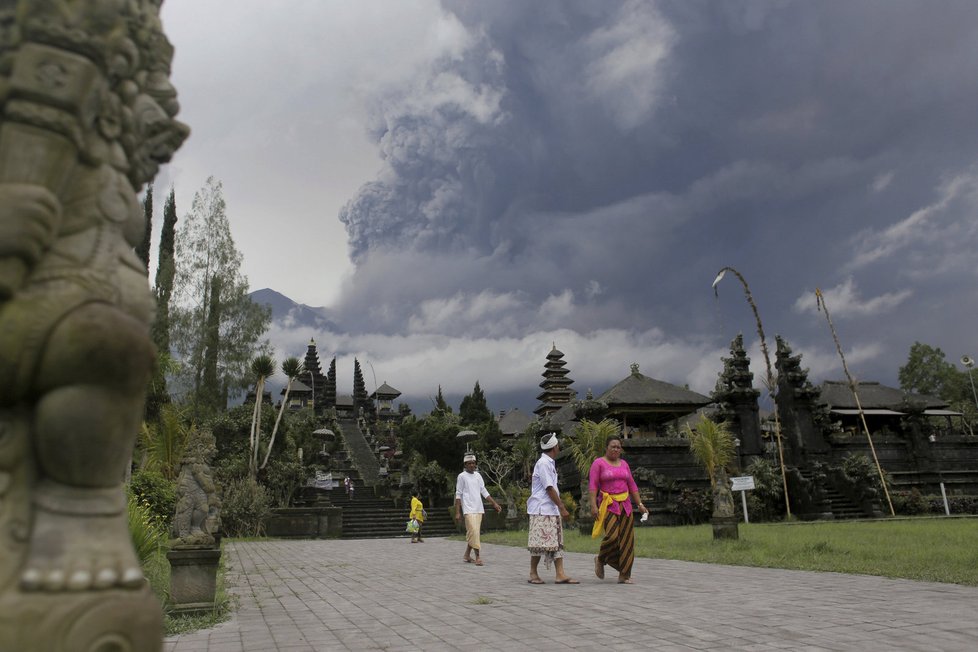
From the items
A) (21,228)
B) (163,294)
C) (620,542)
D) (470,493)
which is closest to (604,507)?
(620,542)

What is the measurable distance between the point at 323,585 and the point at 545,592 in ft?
9.49

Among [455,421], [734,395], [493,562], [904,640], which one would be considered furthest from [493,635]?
[455,421]

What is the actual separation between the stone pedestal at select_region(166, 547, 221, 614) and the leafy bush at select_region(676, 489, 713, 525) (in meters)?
17.7

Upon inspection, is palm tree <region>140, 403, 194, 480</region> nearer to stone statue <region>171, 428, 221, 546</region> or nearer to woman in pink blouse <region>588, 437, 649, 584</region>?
stone statue <region>171, 428, 221, 546</region>

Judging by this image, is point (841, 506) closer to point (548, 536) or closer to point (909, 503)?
point (909, 503)

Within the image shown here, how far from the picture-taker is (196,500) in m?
7.24

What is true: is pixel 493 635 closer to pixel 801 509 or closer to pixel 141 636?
pixel 141 636

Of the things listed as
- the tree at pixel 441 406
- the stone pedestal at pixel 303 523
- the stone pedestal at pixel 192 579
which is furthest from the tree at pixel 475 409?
the stone pedestal at pixel 192 579

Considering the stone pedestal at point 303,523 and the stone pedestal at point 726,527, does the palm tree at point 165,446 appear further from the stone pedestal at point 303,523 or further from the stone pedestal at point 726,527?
the stone pedestal at point 726,527

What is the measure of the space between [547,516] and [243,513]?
51.2ft

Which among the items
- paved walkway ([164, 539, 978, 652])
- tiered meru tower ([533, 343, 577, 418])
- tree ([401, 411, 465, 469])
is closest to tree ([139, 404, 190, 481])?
paved walkway ([164, 539, 978, 652])

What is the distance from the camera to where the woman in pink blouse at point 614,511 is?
7156 millimetres

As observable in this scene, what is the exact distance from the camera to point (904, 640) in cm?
399

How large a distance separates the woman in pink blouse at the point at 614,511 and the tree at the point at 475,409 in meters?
37.4
